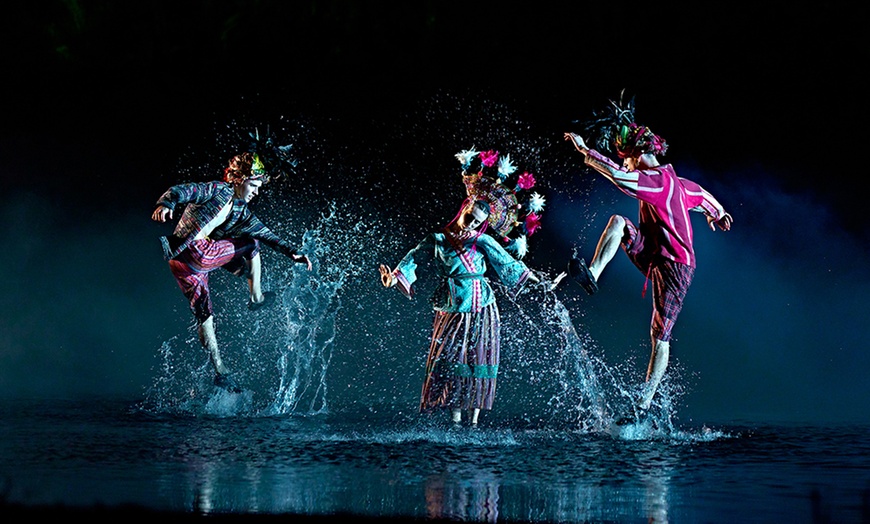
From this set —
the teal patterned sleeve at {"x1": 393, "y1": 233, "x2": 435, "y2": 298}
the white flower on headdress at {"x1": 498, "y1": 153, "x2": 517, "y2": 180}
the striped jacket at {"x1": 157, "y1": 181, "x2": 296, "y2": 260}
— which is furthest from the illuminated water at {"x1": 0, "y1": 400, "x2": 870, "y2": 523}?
the white flower on headdress at {"x1": 498, "y1": 153, "x2": 517, "y2": 180}

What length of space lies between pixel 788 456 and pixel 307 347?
3.36 meters

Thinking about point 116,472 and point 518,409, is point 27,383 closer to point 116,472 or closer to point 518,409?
point 518,409

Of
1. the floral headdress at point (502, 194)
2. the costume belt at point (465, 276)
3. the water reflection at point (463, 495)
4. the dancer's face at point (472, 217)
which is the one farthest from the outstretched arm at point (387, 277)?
the water reflection at point (463, 495)

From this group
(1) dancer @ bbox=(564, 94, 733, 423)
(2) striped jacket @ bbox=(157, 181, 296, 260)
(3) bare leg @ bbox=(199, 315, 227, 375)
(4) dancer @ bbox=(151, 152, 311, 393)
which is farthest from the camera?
(3) bare leg @ bbox=(199, 315, 227, 375)

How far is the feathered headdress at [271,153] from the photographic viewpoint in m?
6.98

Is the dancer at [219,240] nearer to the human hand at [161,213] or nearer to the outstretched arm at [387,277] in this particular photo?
the human hand at [161,213]

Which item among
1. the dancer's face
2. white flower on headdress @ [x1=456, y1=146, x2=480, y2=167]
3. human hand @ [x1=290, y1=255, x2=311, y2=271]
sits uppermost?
white flower on headdress @ [x1=456, y1=146, x2=480, y2=167]

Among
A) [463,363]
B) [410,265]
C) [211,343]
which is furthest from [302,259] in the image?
[463,363]

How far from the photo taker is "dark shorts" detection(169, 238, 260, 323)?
7.02m

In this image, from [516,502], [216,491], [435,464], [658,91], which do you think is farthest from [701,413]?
[216,491]

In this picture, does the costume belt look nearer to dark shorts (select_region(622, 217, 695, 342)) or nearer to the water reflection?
dark shorts (select_region(622, 217, 695, 342))

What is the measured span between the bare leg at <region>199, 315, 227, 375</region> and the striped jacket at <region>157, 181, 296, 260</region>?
0.50m

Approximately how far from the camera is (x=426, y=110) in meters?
8.27

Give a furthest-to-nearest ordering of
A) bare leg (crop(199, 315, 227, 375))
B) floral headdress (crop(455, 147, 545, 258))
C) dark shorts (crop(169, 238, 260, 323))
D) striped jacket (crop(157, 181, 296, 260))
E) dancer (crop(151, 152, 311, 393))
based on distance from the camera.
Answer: bare leg (crop(199, 315, 227, 375)), dark shorts (crop(169, 238, 260, 323)), dancer (crop(151, 152, 311, 393)), striped jacket (crop(157, 181, 296, 260)), floral headdress (crop(455, 147, 545, 258))
